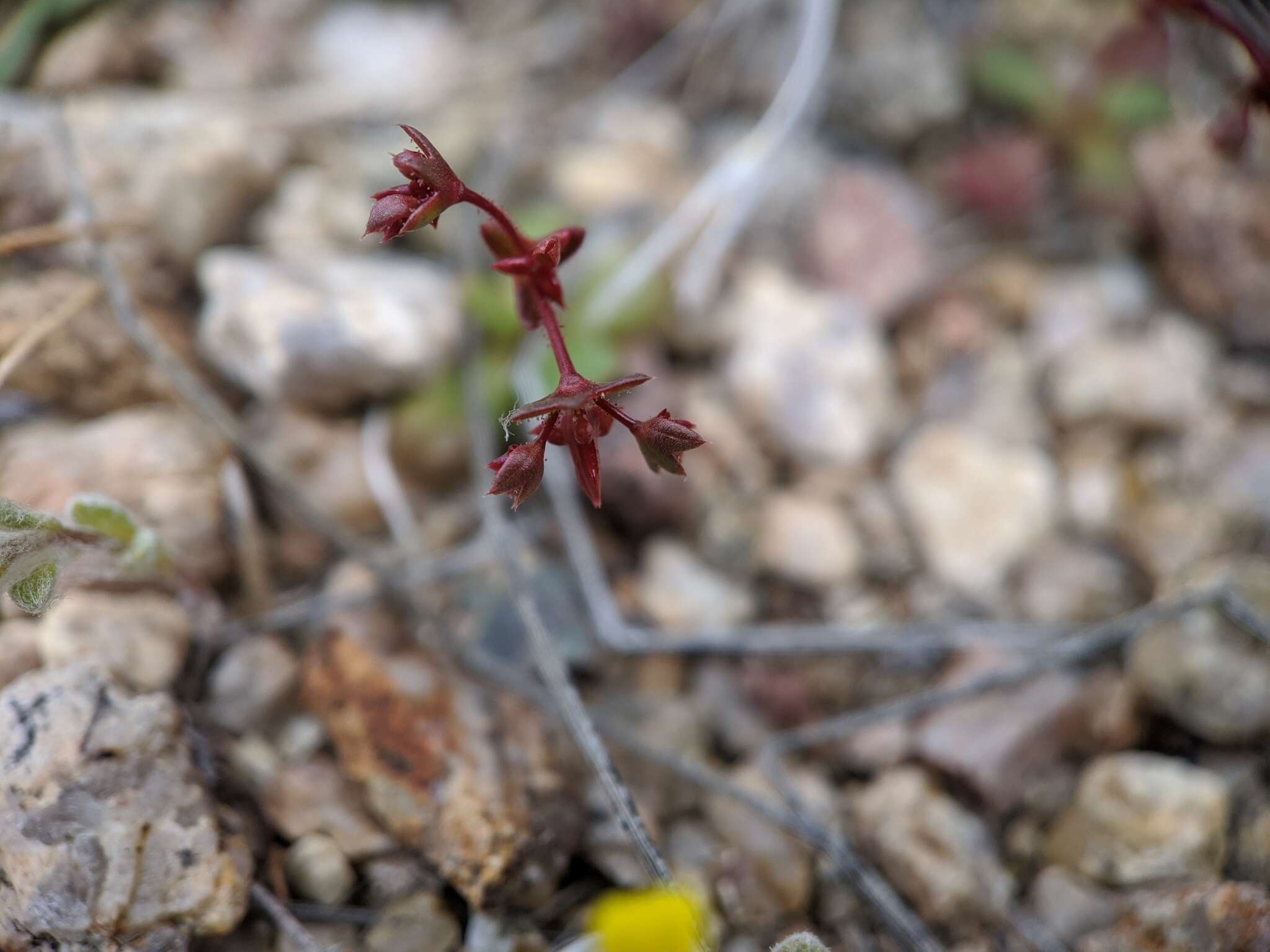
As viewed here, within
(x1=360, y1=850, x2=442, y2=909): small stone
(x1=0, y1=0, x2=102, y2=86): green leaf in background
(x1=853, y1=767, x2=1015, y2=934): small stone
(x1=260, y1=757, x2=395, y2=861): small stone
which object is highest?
(x1=0, y1=0, x2=102, y2=86): green leaf in background

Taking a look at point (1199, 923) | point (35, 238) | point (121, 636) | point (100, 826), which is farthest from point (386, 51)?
point (1199, 923)

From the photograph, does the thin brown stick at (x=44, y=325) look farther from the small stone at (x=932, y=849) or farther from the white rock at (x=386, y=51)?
the small stone at (x=932, y=849)

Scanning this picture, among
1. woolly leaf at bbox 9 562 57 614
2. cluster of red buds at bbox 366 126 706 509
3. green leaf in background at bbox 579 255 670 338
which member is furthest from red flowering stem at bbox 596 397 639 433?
green leaf in background at bbox 579 255 670 338

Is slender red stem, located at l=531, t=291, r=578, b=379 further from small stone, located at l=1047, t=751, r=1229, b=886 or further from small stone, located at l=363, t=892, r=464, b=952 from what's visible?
small stone, located at l=1047, t=751, r=1229, b=886

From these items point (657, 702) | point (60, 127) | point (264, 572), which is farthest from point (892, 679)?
point (60, 127)

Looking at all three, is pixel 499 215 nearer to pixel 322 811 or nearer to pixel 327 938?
pixel 322 811

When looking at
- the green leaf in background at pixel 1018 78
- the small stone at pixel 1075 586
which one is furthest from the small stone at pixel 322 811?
the green leaf in background at pixel 1018 78
